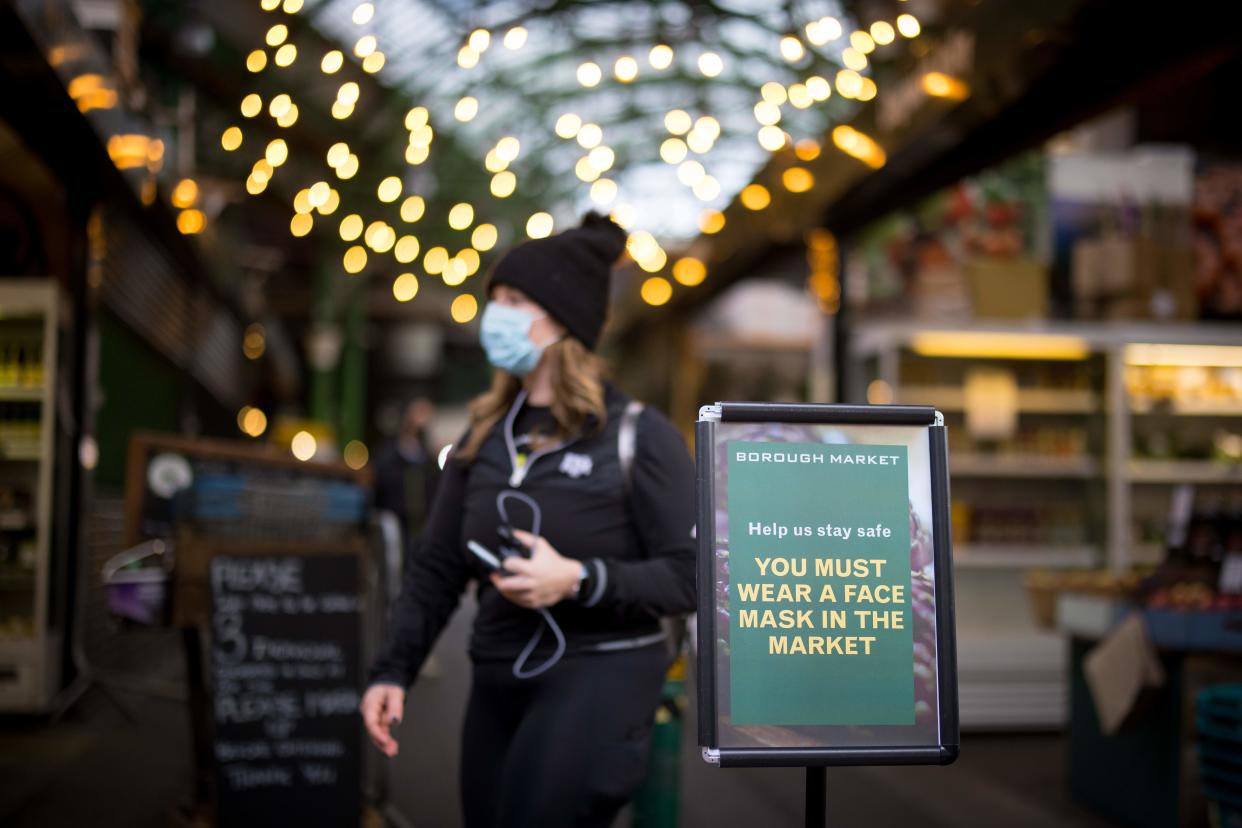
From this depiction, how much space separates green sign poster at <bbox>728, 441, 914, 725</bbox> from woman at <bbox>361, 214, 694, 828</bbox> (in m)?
0.42

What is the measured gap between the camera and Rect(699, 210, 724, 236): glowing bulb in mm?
13055

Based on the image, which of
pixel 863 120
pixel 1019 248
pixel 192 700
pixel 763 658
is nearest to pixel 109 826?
pixel 192 700

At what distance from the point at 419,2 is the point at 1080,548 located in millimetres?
9607

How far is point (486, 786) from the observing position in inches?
106

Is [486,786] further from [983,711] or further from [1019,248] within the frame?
[1019,248]

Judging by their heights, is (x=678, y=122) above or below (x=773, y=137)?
above

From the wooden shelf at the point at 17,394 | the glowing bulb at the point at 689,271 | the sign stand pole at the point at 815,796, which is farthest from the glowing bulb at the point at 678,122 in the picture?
the sign stand pole at the point at 815,796

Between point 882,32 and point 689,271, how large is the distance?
820 cm

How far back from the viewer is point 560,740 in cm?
255

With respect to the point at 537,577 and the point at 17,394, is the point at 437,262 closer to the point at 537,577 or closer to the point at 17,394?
the point at 17,394

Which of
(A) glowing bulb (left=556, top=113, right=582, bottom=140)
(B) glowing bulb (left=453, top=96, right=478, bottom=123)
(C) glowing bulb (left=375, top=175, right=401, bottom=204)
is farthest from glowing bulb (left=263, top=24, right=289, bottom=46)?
(A) glowing bulb (left=556, top=113, right=582, bottom=140)

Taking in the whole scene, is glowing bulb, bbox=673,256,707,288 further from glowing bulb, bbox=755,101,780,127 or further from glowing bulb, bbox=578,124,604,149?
glowing bulb, bbox=755,101,780,127

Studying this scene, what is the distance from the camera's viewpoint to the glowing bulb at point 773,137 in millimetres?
9883

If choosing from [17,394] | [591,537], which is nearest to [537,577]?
[591,537]
